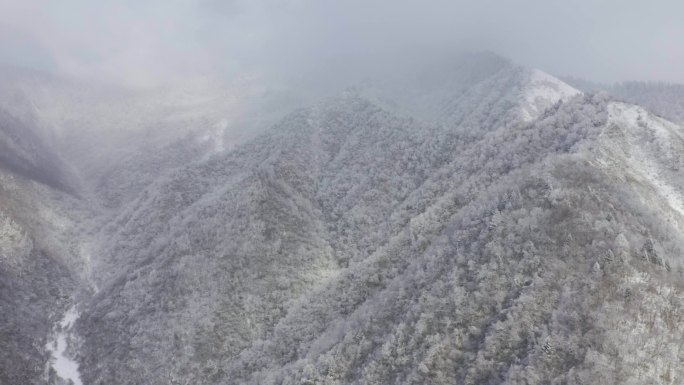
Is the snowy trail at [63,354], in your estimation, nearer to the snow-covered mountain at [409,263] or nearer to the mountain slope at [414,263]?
the snow-covered mountain at [409,263]

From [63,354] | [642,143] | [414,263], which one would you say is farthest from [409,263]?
[63,354]

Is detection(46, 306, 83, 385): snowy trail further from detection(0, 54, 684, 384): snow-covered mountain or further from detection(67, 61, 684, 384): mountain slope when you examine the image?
detection(67, 61, 684, 384): mountain slope

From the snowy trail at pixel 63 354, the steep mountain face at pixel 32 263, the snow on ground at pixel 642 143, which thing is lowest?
the snowy trail at pixel 63 354

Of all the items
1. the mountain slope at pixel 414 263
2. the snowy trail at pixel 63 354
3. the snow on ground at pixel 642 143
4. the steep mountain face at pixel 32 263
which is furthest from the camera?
the snowy trail at pixel 63 354

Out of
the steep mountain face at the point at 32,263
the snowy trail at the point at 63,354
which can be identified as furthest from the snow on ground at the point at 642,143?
the steep mountain face at the point at 32,263

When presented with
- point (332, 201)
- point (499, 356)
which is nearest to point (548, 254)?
point (499, 356)

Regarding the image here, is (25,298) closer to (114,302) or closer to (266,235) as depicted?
(114,302)

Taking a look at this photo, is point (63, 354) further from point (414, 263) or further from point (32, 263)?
point (414, 263)
